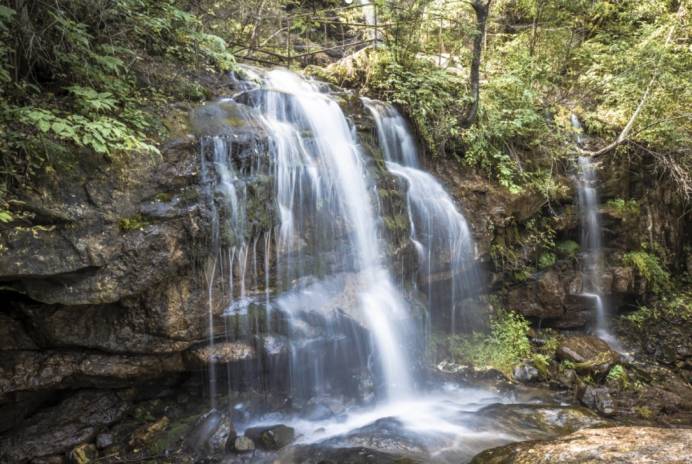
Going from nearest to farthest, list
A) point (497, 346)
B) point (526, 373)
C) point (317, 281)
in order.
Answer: point (317, 281), point (526, 373), point (497, 346)

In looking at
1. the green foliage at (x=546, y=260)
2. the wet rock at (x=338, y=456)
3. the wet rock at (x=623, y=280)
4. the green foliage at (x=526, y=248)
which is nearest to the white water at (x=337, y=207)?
the wet rock at (x=338, y=456)

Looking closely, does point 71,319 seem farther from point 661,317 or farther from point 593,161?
point 661,317

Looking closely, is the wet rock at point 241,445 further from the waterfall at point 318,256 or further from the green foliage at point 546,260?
the green foliage at point 546,260

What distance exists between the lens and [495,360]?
24.4 ft

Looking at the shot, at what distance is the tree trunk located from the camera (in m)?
7.86

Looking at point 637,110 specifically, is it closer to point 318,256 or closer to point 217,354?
point 318,256

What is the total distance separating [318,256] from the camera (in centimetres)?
620

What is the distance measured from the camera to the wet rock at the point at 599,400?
20.7 ft

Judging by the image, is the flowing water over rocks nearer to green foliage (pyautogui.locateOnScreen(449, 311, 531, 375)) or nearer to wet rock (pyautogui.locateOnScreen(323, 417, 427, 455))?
wet rock (pyautogui.locateOnScreen(323, 417, 427, 455))

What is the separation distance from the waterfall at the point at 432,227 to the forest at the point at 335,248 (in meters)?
0.05

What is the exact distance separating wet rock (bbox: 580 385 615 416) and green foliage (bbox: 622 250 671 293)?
12.6ft

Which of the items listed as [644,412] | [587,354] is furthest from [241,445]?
[587,354]

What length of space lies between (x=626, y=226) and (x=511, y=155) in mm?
3294

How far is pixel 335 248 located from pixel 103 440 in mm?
3778
